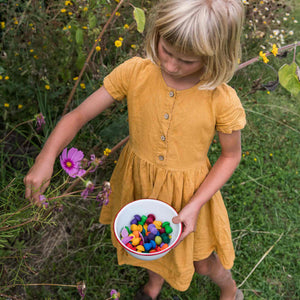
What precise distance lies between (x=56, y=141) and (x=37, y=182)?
0.57 ft

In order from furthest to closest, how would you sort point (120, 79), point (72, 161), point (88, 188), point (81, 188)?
1. point (81, 188)
2. point (120, 79)
3. point (72, 161)
4. point (88, 188)

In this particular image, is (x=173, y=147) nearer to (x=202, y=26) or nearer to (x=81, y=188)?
(x=202, y=26)

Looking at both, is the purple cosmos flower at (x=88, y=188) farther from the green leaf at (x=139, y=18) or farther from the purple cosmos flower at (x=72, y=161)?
the green leaf at (x=139, y=18)

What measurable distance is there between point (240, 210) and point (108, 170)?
2.66 ft

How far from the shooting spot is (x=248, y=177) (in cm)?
A: 223

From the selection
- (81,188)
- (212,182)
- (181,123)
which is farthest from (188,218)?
(81,188)

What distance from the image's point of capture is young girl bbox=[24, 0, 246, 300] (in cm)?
88

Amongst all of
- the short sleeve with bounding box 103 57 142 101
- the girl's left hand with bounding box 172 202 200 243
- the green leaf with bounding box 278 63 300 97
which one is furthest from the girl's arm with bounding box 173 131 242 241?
the short sleeve with bounding box 103 57 142 101

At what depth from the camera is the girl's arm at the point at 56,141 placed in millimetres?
930

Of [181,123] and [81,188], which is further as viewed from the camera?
[81,188]

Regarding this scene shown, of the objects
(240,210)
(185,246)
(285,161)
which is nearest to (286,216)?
(240,210)

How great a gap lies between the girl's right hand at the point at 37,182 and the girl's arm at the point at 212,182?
0.44m

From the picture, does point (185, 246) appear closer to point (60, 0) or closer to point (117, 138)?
point (117, 138)

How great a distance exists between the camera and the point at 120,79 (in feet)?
3.78
